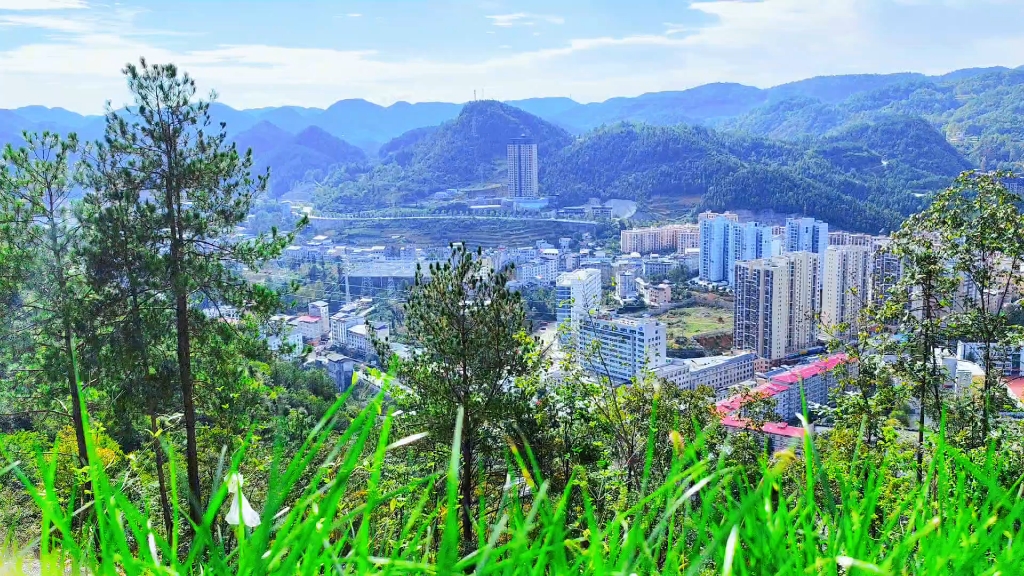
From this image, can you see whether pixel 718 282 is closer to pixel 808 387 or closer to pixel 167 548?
pixel 808 387

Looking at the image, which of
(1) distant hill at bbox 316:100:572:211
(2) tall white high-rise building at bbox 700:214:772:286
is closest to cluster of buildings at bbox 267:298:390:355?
(2) tall white high-rise building at bbox 700:214:772:286

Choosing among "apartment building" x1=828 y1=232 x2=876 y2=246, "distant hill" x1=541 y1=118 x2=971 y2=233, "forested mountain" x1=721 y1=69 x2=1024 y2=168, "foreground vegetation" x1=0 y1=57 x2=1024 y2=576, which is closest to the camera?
"foreground vegetation" x1=0 y1=57 x2=1024 y2=576

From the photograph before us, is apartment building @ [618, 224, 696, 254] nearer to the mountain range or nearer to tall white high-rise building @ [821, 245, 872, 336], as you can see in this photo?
the mountain range

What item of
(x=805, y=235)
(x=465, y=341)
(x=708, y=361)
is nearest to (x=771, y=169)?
(x=805, y=235)

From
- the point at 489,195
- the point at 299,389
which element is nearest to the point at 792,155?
the point at 489,195

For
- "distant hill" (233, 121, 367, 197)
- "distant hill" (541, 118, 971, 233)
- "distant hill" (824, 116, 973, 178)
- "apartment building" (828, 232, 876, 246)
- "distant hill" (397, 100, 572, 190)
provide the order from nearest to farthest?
"apartment building" (828, 232, 876, 246)
"distant hill" (541, 118, 971, 233)
"distant hill" (824, 116, 973, 178)
"distant hill" (397, 100, 572, 190)
"distant hill" (233, 121, 367, 197)

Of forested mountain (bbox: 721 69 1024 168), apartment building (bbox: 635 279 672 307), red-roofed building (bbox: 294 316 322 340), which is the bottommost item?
red-roofed building (bbox: 294 316 322 340)
